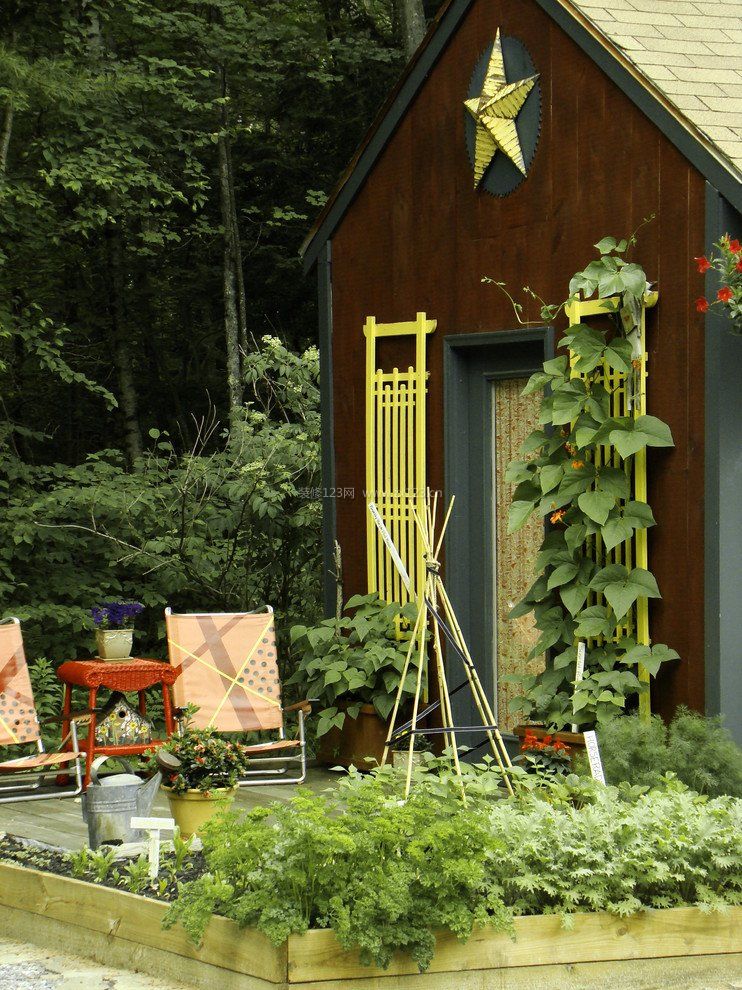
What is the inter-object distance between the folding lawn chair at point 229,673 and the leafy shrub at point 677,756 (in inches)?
84.2

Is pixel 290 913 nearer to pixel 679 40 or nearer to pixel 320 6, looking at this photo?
pixel 679 40

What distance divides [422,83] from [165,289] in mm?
7884

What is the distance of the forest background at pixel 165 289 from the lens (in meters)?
10.1

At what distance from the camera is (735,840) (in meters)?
4.51

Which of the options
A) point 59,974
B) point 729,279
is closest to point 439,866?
point 59,974

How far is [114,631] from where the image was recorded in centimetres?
730

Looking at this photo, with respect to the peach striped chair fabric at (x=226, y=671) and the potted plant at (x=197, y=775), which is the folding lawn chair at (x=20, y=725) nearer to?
the peach striped chair fabric at (x=226, y=671)

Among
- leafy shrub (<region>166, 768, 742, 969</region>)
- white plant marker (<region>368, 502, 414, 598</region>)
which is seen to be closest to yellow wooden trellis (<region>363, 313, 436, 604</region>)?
white plant marker (<region>368, 502, 414, 598</region>)

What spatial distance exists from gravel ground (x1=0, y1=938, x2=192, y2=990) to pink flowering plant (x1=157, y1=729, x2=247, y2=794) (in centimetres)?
105

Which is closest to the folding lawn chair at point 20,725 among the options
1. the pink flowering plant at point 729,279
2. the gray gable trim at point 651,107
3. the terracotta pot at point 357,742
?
the terracotta pot at point 357,742

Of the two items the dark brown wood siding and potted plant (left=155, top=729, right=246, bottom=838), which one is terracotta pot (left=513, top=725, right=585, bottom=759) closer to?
the dark brown wood siding

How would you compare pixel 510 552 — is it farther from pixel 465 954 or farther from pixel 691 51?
pixel 465 954

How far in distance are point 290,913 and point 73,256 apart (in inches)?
441

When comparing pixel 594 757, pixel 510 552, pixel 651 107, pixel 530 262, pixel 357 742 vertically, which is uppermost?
pixel 651 107
